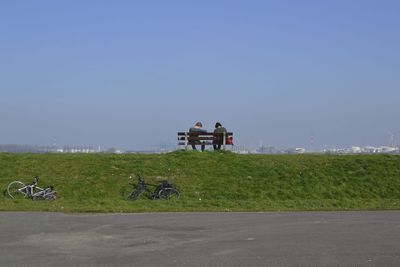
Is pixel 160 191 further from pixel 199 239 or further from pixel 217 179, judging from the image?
pixel 199 239

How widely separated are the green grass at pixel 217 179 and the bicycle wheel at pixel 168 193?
41 cm

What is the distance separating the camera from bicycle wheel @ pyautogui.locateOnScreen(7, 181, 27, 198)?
863 inches

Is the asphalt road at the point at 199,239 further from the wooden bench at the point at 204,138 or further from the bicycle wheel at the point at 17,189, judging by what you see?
the wooden bench at the point at 204,138

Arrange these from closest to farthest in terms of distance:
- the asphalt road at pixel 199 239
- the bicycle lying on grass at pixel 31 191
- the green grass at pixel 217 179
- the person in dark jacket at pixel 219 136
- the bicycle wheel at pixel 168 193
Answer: the asphalt road at pixel 199 239
the green grass at pixel 217 179
the bicycle lying on grass at pixel 31 191
the bicycle wheel at pixel 168 193
the person in dark jacket at pixel 219 136

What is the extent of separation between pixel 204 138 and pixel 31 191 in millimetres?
10363

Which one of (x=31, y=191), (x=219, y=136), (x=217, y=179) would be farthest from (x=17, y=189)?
(x=219, y=136)

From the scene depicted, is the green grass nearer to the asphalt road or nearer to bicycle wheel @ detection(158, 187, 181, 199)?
bicycle wheel @ detection(158, 187, 181, 199)

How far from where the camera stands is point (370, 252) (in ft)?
34.3

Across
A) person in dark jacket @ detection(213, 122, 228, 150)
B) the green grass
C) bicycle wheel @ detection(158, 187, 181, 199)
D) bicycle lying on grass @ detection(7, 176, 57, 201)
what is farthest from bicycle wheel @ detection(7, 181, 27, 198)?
person in dark jacket @ detection(213, 122, 228, 150)

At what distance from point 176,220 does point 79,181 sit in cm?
908

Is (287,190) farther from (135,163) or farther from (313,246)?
(313,246)

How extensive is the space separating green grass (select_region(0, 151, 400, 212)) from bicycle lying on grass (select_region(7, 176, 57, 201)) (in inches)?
15.5

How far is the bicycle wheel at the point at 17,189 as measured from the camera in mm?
21922

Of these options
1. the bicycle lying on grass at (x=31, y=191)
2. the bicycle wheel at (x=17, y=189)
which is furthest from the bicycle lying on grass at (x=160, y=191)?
the bicycle wheel at (x=17, y=189)
